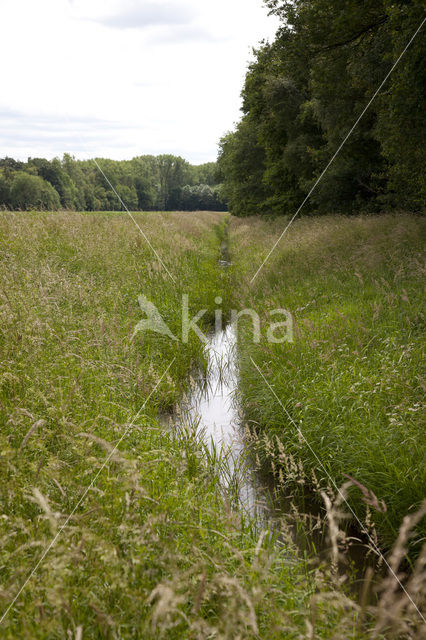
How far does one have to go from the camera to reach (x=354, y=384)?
3518 millimetres

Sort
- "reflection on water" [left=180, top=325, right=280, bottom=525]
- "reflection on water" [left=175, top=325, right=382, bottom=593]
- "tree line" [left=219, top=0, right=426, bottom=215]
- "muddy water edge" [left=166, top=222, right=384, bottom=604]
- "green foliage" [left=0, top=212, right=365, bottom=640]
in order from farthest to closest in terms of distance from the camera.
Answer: "tree line" [left=219, top=0, right=426, bottom=215]
"reflection on water" [left=180, top=325, right=280, bottom=525]
"reflection on water" [left=175, top=325, right=382, bottom=593]
"muddy water edge" [left=166, top=222, right=384, bottom=604]
"green foliage" [left=0, top=212, right=365, bottom=640]

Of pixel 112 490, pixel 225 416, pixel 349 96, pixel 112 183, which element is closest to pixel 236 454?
pixel 225 416

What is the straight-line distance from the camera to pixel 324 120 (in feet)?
40.0

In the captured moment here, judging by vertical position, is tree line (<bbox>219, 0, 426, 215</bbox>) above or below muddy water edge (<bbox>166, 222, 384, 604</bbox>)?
above

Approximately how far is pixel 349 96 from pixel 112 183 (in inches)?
1749

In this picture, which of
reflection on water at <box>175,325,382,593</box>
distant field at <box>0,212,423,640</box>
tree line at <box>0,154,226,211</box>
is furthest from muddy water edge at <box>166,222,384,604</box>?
tree line at <box>0,154,226,211</box>

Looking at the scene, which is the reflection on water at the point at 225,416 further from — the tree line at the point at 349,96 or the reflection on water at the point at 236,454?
→ the tree line at the point at 349,96

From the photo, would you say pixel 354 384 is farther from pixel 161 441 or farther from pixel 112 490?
pixel 112 490

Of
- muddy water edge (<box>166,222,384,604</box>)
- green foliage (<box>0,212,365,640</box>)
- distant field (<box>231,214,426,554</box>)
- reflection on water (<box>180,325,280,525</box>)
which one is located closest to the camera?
green foliage (<box>0,212,365,640</box>)

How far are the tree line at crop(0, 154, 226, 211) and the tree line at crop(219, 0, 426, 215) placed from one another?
7.52 m

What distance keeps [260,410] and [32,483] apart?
95.3 inches

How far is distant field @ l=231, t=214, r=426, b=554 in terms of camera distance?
108 inches

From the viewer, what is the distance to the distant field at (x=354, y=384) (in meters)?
2.73

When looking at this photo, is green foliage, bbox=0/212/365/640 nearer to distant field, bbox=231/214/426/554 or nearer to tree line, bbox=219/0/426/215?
distant field, bbox=231/214/426/554
